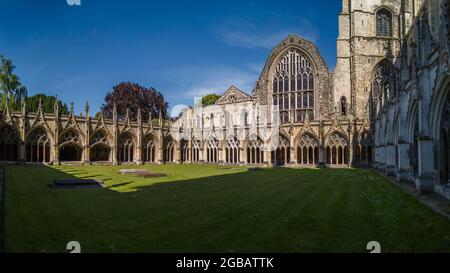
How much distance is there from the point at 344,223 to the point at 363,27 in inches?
1462

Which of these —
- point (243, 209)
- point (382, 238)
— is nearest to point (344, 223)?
point (382, 238)

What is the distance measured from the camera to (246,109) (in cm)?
4556

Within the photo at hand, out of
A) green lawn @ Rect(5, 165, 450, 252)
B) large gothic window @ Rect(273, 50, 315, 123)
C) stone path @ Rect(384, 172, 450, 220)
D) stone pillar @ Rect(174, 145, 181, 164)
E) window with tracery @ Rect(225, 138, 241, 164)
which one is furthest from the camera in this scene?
stone pillar @ Rect(174, 145, 181, 164)

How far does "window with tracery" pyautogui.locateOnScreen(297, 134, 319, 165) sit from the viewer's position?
3488 cm

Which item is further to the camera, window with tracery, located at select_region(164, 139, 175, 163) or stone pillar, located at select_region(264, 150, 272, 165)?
window with tracery, located at select_region(164, 139, 175, 163)

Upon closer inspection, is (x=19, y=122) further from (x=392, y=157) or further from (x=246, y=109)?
(x=392, y=157)

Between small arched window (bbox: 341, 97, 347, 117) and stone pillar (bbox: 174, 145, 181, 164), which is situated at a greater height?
small arched window (bbox: 341, 97, 347, 117)

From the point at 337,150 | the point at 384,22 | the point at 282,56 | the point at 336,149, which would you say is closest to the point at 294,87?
the point at 282,56

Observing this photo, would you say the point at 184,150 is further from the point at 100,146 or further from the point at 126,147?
the point at 100,146

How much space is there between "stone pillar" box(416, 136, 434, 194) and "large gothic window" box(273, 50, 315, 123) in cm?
2647

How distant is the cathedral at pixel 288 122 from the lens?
31938 millimetres

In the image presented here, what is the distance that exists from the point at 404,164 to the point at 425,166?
4959 millimetres

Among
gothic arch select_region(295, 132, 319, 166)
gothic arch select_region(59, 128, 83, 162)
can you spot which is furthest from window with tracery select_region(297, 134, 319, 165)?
gothic arch select_region(59, 128, 83, 162)

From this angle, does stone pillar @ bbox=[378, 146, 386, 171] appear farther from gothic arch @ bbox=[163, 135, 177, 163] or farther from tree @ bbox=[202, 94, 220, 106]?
tree @ bbox=[202, 94, 220, 106]
